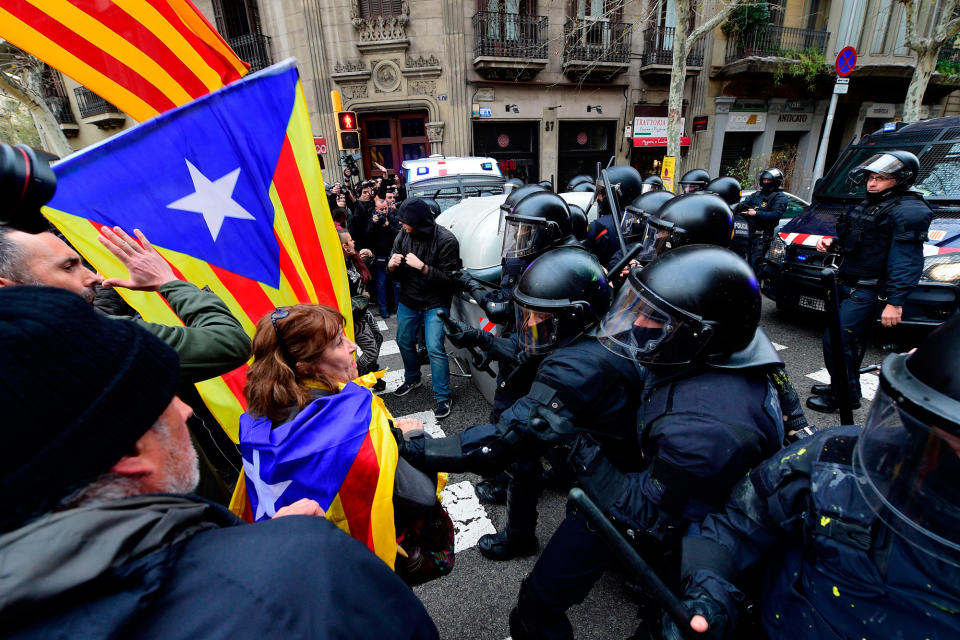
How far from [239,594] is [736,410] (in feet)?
4.93

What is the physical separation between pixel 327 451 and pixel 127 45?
2.23 meters

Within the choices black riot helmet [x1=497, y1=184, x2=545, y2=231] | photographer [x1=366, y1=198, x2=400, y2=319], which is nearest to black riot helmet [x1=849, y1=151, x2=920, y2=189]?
black riot helmet [x1=497, y1=184, x2=545, y2=231]

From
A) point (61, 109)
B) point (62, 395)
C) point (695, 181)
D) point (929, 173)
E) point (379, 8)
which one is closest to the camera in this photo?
point (62, 395)

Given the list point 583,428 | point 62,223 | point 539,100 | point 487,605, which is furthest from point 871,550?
point 539,100

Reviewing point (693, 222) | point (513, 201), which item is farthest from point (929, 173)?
point (513, 201)

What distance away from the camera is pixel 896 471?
3.45 feet

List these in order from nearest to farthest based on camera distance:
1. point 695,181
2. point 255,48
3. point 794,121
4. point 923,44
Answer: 1. point 695,181
2. point 923,44
3. point 255,48
4. point 794,121

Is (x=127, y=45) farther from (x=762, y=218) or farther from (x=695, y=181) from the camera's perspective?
(x=762, y=218)

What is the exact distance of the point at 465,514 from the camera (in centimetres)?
322

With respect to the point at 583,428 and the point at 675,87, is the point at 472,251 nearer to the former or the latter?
the point at 583,428

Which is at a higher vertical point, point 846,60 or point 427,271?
point 846,60

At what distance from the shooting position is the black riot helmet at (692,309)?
1.73m

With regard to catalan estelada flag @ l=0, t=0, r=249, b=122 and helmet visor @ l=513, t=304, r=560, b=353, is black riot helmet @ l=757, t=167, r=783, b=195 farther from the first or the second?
catalan estelada flag @ l=0, t=0, r=249, b=122

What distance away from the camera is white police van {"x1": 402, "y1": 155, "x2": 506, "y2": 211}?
808cm
